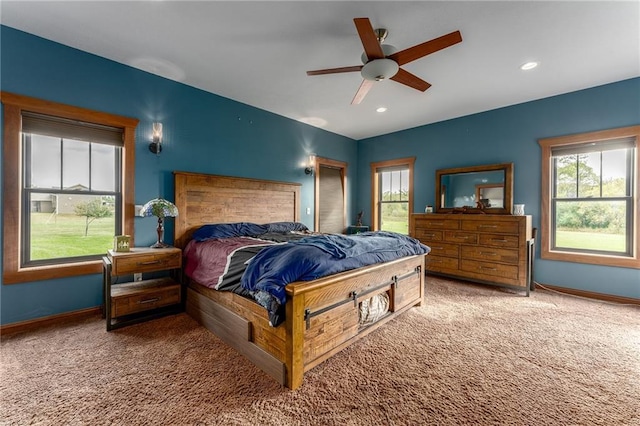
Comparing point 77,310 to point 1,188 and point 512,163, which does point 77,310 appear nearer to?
point 1,188

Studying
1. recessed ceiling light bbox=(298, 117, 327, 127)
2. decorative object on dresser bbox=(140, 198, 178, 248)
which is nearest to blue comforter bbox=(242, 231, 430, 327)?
decorative object on dresser bbox=(140, 198, 178, 248)

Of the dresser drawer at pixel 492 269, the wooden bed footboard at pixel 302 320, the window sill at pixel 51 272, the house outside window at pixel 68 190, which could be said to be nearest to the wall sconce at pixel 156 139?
the house outside window at pixel 68 190

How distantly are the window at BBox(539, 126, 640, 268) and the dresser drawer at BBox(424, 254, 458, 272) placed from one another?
1256 mm

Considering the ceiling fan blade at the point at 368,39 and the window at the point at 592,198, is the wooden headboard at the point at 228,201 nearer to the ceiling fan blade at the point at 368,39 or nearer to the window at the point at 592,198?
Answer: the ceiling fan blade at the point at 368,39

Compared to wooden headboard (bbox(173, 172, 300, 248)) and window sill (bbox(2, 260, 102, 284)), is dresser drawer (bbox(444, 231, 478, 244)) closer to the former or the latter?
wooden headboard (bbox(173, 172, 300, 248))

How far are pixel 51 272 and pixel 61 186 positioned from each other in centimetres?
91

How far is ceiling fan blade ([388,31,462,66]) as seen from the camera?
6.57 feet

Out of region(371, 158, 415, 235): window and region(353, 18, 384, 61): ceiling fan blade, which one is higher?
region(353, 18, 384, 61): ceiling fan blade

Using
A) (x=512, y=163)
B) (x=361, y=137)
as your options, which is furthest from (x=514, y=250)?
(x=361, y=137)

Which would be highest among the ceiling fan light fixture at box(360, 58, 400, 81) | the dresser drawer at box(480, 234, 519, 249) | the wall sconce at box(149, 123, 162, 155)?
the ceiling fan light fixture at box(360, 58, 400, 81)

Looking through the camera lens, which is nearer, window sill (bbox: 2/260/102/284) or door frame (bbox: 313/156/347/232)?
window sill (bbox: 2/260/102/284)

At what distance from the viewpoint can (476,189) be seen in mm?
4473

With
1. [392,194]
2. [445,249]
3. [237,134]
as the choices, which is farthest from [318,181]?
[445,249]

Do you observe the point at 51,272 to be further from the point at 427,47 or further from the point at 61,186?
the point at 427,47
